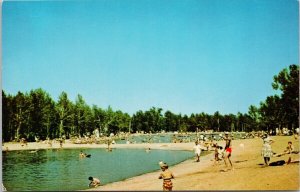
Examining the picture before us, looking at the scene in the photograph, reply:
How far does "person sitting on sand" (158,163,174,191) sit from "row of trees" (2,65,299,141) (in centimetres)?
386

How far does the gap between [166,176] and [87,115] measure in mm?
8904

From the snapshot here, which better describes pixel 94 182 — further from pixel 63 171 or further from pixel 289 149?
pixel 289 149

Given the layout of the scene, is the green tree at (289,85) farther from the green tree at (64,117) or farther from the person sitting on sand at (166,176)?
the green tree at (64,117)

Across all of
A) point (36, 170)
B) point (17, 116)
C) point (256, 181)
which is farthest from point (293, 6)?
point (36, 170)

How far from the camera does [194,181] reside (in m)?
10.5

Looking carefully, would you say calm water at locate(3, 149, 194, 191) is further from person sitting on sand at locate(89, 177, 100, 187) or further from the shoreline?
the shoreline

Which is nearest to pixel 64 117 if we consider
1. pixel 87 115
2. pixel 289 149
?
pixel 87 115

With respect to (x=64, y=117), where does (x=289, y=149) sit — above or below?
below

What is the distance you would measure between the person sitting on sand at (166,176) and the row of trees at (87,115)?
12.7 feet

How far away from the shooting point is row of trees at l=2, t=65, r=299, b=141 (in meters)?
11.6

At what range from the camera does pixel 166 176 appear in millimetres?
8836

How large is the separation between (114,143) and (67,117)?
6.34 m

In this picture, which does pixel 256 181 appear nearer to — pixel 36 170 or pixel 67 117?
pixel 36 170

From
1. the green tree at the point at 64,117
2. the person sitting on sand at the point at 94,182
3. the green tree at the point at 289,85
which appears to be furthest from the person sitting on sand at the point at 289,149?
the green tree at the point at 64,117
